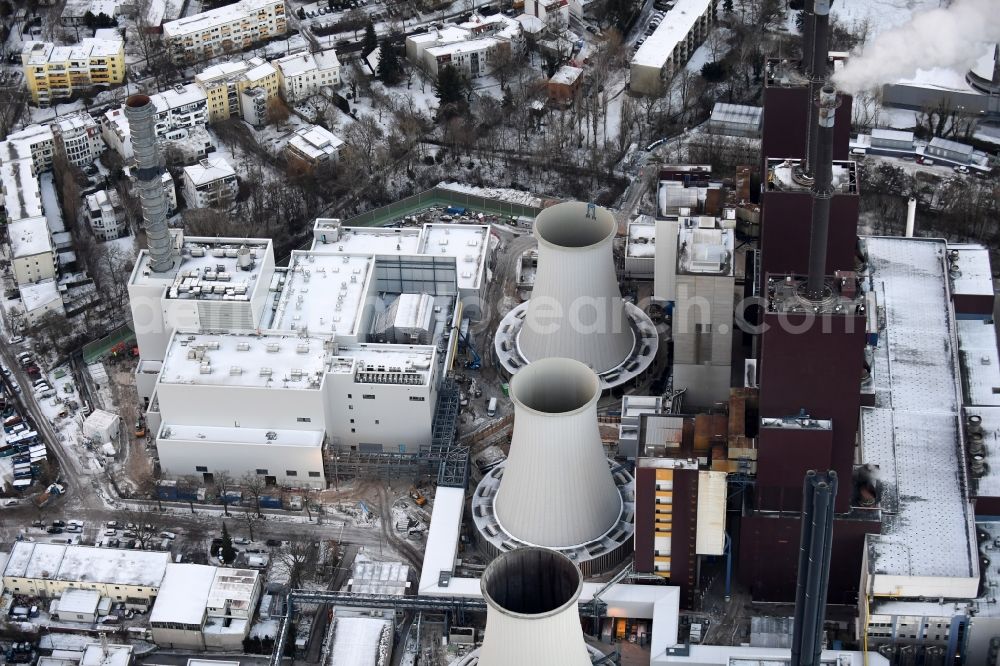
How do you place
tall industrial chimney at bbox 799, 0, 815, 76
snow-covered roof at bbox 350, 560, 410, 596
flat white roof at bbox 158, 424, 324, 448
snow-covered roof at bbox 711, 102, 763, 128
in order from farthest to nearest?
snow-covered roof at bbox 711, 102, 763, 128
flat white roof at bbox 158, 424, 324, 448
tall industrial chimney at bbox 799, 0, 815, 76
snow-covered roof at bbox 350, 560, 410, 596

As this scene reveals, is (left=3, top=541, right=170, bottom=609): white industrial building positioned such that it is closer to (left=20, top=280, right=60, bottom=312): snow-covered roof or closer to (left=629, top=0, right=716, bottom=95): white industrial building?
(left=20, top=280, right=60, bottom=312): snow-covered roof

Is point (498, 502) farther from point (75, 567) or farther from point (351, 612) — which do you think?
point (75, 567)

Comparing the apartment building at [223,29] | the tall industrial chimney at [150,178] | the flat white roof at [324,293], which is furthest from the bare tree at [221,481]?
the apartment building at [223,29]

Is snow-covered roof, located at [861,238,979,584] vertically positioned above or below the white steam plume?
below

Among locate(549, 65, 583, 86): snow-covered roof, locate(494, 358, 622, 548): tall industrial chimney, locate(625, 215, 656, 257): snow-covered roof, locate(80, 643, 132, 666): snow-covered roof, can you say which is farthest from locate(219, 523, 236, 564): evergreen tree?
locate(549, 65, 583, 86): snow-covered roof

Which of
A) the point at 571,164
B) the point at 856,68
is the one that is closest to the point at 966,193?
the point at 571,164

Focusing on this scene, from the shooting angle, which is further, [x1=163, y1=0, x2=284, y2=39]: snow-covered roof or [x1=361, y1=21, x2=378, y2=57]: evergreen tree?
[x1=163, y1=0, x2=284, y2=39]: snow-covered roof
